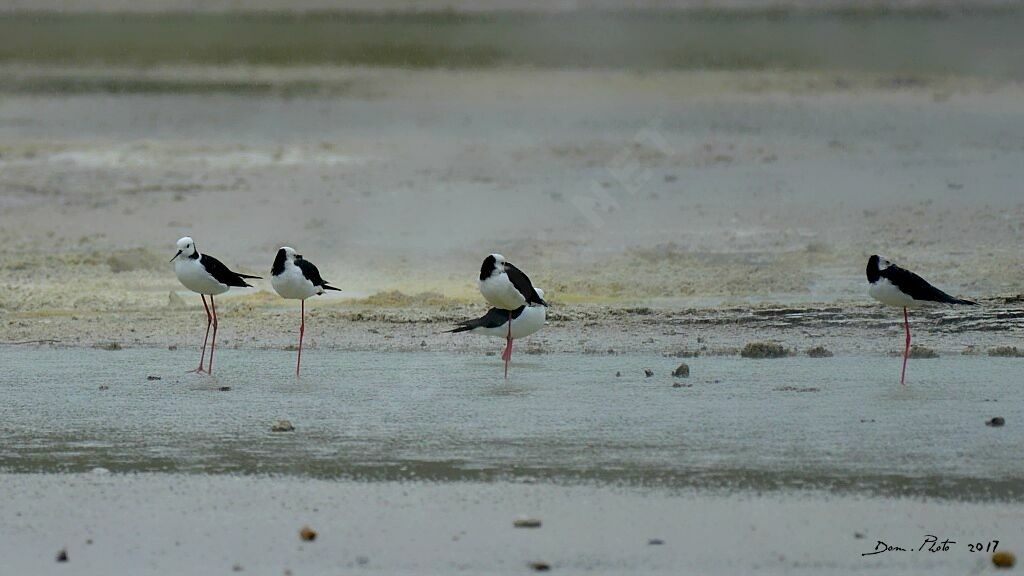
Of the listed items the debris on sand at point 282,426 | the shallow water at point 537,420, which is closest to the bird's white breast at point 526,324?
the shallow water at point 537,420

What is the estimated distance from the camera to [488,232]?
13328 mm

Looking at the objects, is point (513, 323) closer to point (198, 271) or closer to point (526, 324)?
point (526, 324)

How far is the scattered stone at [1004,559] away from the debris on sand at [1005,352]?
11.3ft

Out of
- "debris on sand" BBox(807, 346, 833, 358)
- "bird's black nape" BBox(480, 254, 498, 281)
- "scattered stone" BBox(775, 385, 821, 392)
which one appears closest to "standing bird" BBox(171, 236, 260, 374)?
"bird's black nape" BBox(480, 254, 498, 281)

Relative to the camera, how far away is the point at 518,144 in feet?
57.7

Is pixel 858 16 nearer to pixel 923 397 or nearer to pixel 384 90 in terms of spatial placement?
pixel 384 90

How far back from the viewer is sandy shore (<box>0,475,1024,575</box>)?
5.19 m

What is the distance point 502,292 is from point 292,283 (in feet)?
4.07

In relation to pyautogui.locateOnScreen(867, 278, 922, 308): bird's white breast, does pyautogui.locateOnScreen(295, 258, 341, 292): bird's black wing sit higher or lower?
lower

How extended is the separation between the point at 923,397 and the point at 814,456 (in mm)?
1321

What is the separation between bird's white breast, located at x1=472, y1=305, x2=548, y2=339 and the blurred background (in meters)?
1.84

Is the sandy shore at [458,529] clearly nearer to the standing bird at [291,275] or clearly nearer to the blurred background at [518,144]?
the standing bird at [291,275]

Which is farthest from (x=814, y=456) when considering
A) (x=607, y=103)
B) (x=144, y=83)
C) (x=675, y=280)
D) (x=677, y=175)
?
(x=144, y=83)

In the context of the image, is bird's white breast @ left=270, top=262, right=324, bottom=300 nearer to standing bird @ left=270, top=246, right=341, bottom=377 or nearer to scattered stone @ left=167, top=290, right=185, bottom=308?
standing bird @ left=270, top=246, right=341, bottom=377
